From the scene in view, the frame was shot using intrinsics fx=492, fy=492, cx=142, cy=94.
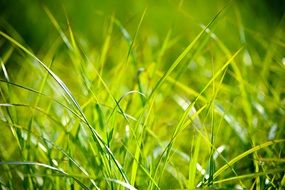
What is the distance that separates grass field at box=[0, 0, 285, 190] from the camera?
0.95 meters

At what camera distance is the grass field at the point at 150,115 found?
3.10 feet

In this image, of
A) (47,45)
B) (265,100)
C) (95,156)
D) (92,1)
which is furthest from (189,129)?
(92,1)

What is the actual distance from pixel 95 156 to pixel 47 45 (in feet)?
4.57

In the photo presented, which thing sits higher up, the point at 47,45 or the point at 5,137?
the point at 47,45

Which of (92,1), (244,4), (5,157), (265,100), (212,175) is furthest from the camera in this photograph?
(92,1)

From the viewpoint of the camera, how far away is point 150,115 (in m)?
1.16

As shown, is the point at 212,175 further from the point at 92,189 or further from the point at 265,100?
the point at 265,100

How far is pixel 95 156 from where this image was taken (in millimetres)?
1036

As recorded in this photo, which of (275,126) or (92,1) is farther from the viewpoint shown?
(92,1)

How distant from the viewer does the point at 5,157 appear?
120cm

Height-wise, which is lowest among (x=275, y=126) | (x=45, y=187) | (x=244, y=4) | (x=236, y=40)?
(x=45, y=187)

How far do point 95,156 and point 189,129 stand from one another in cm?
44

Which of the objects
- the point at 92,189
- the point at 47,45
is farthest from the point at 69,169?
the point at 47,45

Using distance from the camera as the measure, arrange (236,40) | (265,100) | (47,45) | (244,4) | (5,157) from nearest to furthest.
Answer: (5,157) < (265,100) < (236,40) < (47,45) < (244,4)
